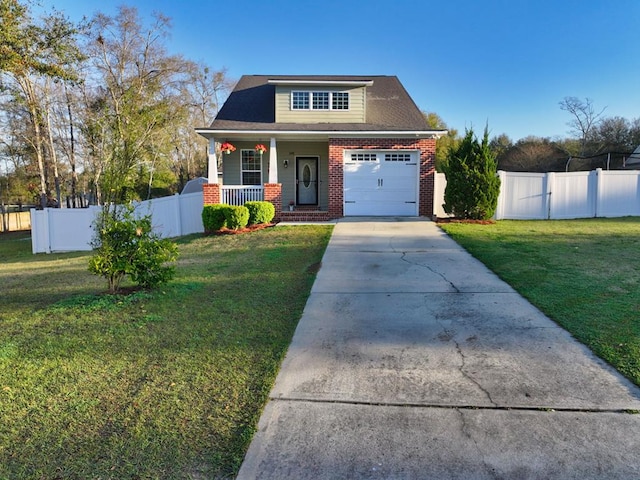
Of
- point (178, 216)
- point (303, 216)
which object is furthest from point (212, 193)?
point (303, 216)

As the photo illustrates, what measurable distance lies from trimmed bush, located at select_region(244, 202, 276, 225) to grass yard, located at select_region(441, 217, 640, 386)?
5.48m

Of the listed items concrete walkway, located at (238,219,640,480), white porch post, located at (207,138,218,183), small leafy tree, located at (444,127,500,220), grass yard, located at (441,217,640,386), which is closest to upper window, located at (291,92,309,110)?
white porch post, located at (207,138,218,183)

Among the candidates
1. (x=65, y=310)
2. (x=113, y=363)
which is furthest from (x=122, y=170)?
(x=113, y=363)

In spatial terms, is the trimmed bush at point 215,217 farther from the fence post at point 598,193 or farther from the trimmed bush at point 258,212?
the fence post at point 598,193

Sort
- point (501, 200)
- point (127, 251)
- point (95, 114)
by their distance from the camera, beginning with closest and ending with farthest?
point (127, 251) < point (501, 200) < point (95, 114)

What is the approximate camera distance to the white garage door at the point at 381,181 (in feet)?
47.8

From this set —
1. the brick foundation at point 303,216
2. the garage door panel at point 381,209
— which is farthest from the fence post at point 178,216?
the garage door panel at point 381,209

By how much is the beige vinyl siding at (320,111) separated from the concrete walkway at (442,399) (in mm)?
11119

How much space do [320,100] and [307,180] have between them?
3121mm

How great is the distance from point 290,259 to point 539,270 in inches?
177

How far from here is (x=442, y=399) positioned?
321 cm

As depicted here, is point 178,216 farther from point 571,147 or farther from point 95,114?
point 571,147

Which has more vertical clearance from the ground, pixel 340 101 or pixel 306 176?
pixel 340 101

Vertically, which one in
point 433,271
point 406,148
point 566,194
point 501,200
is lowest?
point 433,271
